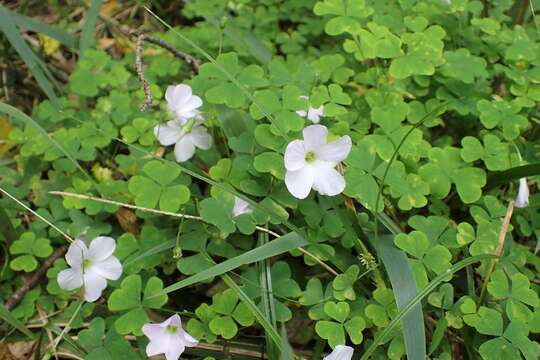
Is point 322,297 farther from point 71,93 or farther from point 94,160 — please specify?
point 71,93

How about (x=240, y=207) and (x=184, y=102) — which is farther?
(x=184, y=102)

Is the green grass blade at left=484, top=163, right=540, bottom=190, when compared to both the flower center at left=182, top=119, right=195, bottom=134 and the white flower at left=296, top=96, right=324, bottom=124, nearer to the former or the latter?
the white flower at left=296, top=96, right=324, bottom=124

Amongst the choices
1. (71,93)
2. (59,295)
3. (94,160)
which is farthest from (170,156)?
(71,93)

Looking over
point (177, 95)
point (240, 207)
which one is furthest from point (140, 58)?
point (240, 207)

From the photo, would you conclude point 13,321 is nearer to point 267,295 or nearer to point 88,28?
point 267,295

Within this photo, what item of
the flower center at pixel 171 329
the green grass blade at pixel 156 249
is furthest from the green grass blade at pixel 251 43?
the flower center at pixel 171 329

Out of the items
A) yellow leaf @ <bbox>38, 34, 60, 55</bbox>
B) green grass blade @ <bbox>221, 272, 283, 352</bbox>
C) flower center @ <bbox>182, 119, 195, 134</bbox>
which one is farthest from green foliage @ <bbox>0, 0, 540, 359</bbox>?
yellow leaf @ <bbox>38, 34, 60, 55</bbox>
